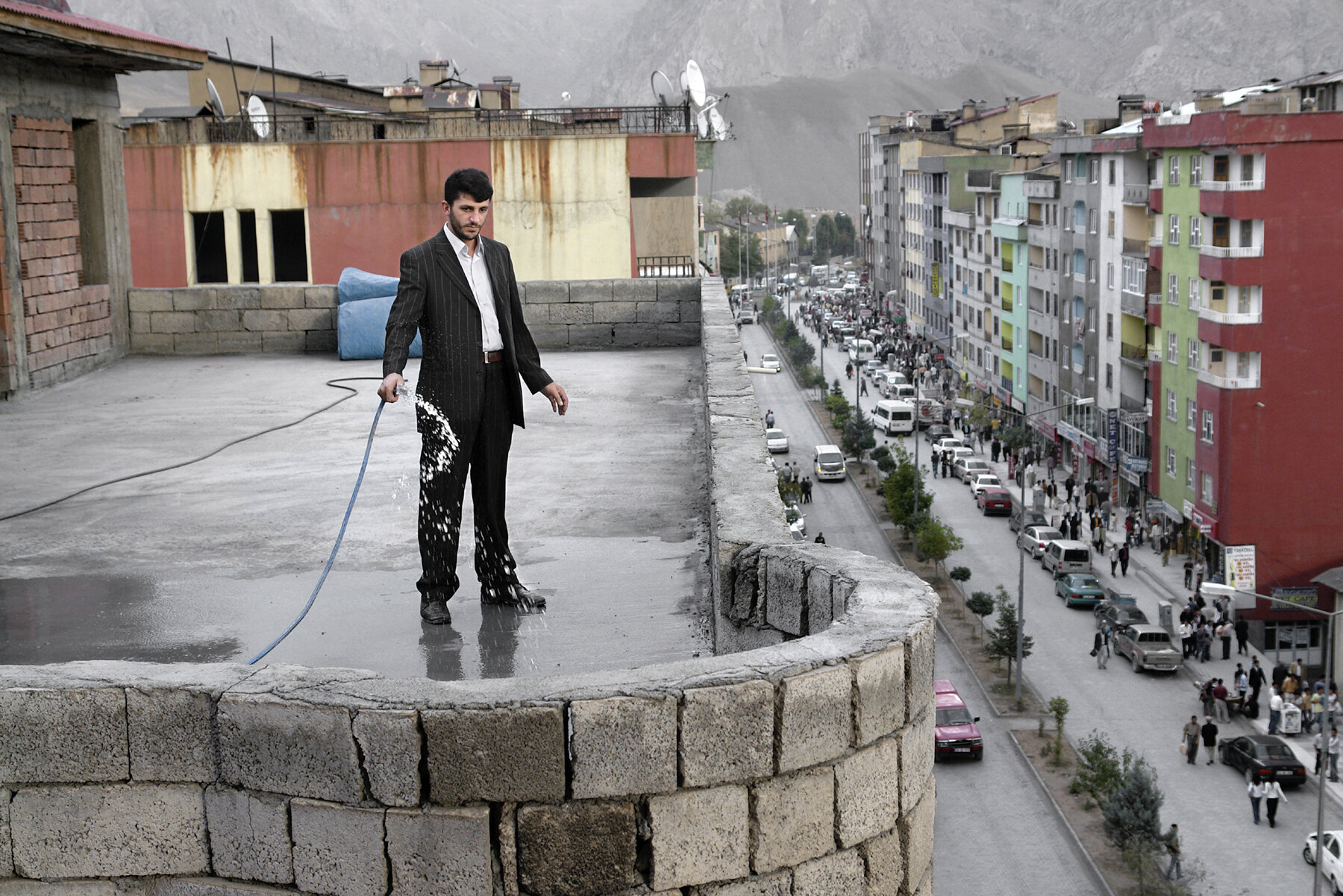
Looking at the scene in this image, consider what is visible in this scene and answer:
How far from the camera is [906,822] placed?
4.30m

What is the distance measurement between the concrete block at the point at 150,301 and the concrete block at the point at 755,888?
13.3 m

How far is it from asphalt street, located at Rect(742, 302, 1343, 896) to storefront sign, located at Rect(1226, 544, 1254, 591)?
1984mm

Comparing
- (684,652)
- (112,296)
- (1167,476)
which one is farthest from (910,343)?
(684,652)

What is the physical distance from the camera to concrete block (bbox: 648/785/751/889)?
12.5 ft

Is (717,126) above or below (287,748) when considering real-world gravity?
above

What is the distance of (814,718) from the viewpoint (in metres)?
3.93

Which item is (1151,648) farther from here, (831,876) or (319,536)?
(831,876)

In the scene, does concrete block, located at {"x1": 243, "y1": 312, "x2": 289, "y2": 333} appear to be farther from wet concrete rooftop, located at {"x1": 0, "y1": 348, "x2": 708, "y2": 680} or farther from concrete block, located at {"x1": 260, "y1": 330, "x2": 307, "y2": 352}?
wet concrete rooftop, located at {"x1": 0, "y1": 348, "x2": 708, "y2": 680}

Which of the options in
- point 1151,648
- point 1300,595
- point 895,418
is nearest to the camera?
point 1151,648

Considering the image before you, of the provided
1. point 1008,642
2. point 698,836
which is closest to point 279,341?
point 698,836

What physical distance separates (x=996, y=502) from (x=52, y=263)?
1708 inches

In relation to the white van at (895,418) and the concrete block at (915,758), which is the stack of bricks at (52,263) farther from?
the white van at (895,418)

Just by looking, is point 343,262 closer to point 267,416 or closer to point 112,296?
point 112,296

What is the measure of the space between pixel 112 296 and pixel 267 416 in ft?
15.1
